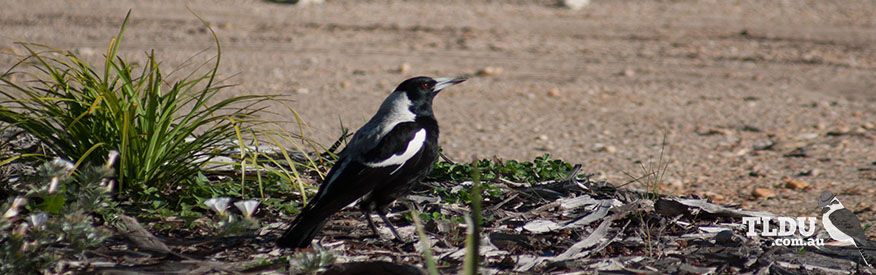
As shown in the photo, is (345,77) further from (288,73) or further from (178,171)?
(178,171)

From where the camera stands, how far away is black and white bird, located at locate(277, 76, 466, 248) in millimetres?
3219

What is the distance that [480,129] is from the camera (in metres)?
6.77

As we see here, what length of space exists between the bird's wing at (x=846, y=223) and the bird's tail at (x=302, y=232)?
95.1 inches

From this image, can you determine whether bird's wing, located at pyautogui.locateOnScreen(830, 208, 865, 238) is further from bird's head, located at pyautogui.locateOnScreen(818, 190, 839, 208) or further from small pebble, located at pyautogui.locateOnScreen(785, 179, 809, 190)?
small pebble, located at pyautogui.locateOnScreen(785, 179, 809, 190)

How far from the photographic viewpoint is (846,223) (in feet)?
12.8

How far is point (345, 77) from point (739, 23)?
19.7ft

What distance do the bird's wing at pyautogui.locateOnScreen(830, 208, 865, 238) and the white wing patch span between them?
200 centimetres

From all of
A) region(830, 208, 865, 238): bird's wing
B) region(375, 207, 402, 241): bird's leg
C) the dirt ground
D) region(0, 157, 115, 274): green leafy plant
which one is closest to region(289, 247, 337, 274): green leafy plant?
region(375, 207, 402, 241): bird's leg

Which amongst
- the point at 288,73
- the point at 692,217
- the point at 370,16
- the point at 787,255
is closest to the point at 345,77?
the point at 288,73

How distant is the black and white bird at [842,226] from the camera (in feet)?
12.0

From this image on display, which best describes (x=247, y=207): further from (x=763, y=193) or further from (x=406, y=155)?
(x=763, y=193)
